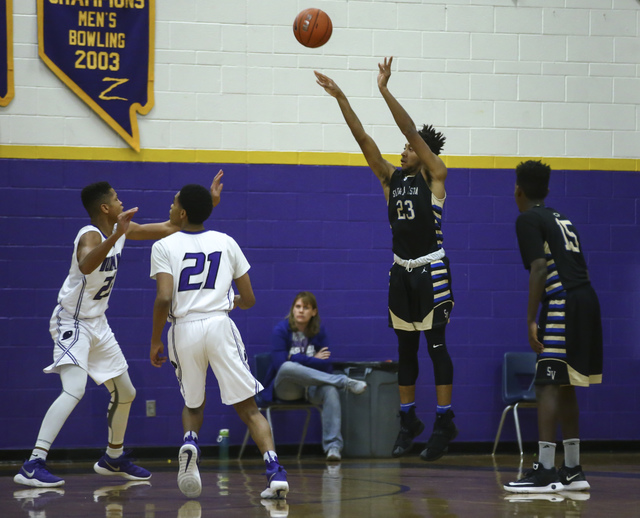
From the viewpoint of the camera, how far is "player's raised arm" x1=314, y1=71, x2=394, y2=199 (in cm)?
574

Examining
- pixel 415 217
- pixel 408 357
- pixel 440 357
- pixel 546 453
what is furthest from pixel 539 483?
pixel 415 217

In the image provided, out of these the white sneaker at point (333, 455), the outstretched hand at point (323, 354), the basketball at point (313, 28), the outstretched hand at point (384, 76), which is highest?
the basketball at point (313, 28)

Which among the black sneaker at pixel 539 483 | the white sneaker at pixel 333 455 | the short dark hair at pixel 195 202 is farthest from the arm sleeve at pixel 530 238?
the white sneaker at pixel 333 455

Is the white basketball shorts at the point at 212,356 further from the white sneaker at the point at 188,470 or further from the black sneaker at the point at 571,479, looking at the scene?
the black sneaker at the point at 571,479

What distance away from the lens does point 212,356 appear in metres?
5.36

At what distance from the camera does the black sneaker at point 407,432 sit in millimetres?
5641

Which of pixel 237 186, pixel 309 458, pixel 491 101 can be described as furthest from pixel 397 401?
pixel 491 101

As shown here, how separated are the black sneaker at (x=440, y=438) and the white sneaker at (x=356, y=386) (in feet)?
7.66

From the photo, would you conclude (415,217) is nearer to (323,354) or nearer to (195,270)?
(195,270)

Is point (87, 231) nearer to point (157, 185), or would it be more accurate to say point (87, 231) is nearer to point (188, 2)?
point (157, 185)

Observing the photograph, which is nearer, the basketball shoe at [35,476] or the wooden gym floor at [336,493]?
the wooden gym floor at [336,493]

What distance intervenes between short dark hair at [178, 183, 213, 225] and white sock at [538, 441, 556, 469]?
259 cm

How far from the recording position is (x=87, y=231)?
20.5 feet

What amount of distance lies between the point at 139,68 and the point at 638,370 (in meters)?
5.71
